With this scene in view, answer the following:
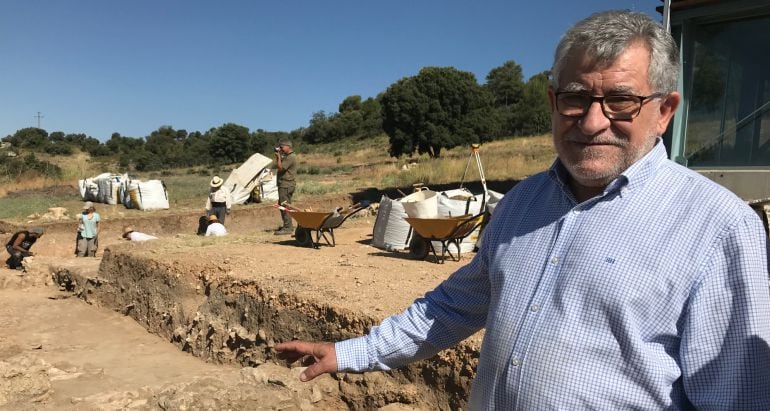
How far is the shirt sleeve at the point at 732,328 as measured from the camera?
1162 mm

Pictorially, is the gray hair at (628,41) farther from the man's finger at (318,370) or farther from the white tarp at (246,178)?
the white tarp at (246,178)

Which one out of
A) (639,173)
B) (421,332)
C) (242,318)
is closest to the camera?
(639,173)

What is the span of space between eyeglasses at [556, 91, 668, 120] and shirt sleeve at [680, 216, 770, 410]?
1.19 ft

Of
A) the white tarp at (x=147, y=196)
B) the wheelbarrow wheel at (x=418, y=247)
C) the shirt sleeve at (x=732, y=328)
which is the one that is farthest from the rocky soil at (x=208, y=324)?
the white tarp at (x=147, y=196)

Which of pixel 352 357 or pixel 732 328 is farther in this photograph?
pixel 352 357

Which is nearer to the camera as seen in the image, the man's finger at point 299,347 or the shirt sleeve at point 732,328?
the shirt sleeve at point 732,328

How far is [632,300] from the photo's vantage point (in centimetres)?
129

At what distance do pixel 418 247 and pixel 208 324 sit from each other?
9.38ft

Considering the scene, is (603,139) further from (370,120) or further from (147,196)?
(370,120)

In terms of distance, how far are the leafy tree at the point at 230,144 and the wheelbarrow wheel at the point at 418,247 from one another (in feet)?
152

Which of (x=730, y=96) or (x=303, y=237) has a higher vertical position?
(x=730, y=96)

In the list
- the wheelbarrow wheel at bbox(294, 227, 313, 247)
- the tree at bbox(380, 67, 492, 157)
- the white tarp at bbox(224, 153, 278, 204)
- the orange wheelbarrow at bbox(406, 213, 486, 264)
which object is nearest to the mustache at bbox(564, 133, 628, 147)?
the orange wheelbarrow at bbox(406, 213, 486, 264)

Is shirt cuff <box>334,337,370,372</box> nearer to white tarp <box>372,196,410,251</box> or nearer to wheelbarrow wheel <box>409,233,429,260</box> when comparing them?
wheelbarrow wheel <box>409,233,429,260</box>

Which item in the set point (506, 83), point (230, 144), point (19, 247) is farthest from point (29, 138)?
point (19, 247)
